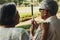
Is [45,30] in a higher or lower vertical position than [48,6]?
lower

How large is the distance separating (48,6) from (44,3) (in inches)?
2.4

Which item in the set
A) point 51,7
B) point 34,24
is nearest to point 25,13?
point 34,24

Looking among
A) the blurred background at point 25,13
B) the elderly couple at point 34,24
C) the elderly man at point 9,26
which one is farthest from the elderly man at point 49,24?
the blurred background at point 25,13

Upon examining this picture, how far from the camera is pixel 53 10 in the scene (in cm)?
185

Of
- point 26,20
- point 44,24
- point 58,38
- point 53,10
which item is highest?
point 53,10

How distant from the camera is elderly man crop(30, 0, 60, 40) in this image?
1.80 meters

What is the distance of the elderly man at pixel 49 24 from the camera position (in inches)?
70.9

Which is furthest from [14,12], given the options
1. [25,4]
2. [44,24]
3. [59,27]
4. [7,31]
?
[25,4]

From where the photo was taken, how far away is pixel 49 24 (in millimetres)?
1824

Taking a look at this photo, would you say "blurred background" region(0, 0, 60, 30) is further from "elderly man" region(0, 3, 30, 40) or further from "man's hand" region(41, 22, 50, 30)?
"elderly man" region(0, 3, 30, 40)

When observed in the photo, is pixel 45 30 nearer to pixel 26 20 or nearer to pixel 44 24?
pixel 44 24

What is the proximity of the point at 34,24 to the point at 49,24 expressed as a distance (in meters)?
0.32

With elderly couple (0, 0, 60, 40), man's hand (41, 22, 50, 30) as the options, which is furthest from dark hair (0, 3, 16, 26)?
man's hand (41, 22, 50, 30)

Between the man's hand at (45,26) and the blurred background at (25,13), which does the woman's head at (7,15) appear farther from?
the blurred background at (25,13)
